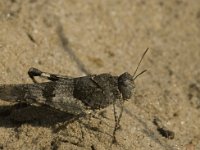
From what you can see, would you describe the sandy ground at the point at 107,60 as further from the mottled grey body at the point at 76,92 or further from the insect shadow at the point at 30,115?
the mottled grey body at the point at 76,92

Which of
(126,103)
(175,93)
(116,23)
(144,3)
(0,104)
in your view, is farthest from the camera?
(144,3)

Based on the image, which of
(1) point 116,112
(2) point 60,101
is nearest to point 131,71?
(1) point 116,112

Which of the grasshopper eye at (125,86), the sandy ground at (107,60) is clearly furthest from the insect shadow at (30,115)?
the grasshopper eye at (125,86)

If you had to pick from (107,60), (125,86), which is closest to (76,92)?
(125,86)

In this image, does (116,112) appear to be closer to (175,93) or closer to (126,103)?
(126,103)

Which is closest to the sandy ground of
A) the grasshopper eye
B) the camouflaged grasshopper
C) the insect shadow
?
the insect shadow

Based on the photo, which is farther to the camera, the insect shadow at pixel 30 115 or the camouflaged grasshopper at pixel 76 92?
the insect shadow at pixel 30 115

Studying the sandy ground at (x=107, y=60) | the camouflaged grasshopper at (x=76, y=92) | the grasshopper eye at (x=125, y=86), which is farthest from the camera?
the grasshopper eye at (x=125, y=86)

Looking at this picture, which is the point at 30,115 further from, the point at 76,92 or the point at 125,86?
the point at 125,86
